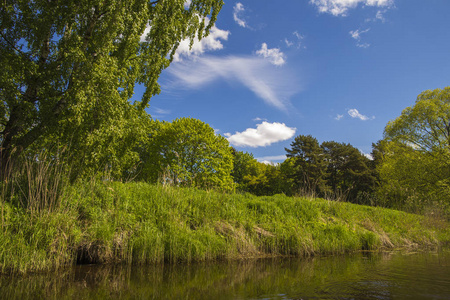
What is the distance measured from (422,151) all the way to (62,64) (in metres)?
31.3

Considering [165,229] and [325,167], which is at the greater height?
[325,167]

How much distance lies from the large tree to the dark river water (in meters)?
3.64

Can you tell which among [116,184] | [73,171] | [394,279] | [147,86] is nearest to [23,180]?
[73,171]

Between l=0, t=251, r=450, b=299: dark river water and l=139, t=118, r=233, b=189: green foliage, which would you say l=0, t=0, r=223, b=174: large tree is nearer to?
l=0, t=251, r=450, b=299: dark river water

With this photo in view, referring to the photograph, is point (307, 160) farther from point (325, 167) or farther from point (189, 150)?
point (189, 150)

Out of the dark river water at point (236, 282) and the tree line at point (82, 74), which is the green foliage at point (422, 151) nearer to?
the dark river water at point (236, 282)

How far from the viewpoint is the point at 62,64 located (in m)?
7.66

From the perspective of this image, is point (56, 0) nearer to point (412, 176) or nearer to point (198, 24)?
point (198, 24)

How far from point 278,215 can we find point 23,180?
851cm

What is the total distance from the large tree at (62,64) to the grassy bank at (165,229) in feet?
7.42

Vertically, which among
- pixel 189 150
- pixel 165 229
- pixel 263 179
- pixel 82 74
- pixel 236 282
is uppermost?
pixel 189 150

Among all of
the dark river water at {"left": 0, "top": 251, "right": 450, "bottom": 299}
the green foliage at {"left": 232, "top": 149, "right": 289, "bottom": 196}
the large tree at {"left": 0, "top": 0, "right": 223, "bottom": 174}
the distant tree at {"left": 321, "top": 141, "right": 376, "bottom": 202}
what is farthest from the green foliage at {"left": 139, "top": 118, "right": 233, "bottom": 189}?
the distant tree at {"left": 321, "top": 141, "right": 376, "bottom": 202}

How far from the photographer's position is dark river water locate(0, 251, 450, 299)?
14.8ft

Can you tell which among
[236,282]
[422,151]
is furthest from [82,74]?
[422,151]
